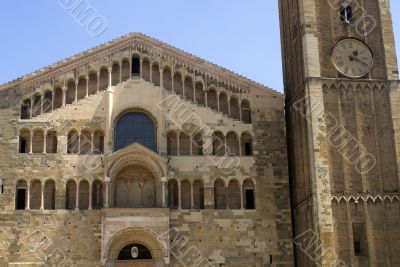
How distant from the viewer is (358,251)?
24422 mm

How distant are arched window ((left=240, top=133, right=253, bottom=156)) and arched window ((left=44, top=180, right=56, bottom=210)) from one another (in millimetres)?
8100

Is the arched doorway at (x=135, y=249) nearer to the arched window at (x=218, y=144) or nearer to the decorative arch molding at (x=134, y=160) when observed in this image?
the decorative arch molding at (x=134, y=160)

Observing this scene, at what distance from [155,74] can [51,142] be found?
5.34 metres

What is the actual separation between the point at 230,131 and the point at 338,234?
644 centimetres

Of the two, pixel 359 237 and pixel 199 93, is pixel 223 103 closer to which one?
pixel 199 93

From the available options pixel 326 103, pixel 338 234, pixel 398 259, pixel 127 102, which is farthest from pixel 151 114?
pixel 398 259

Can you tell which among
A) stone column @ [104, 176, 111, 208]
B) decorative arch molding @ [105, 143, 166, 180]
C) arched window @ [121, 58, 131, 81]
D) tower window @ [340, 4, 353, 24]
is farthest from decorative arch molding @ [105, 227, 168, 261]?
tower window @ [340, 4, 353, 24]

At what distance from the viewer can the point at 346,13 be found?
2712 cm

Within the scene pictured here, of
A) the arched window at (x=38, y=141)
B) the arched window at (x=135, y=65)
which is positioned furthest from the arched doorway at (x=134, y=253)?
the arched window at (x=135, y=65)

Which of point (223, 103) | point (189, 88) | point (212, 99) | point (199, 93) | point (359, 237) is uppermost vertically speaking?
point (189, 88)

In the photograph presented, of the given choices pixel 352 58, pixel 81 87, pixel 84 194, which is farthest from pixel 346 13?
pixel 84 194

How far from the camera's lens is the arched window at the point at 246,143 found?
27.4 m

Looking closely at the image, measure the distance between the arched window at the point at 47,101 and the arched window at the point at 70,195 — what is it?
10.9 ft

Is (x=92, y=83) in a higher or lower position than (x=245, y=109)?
higher
